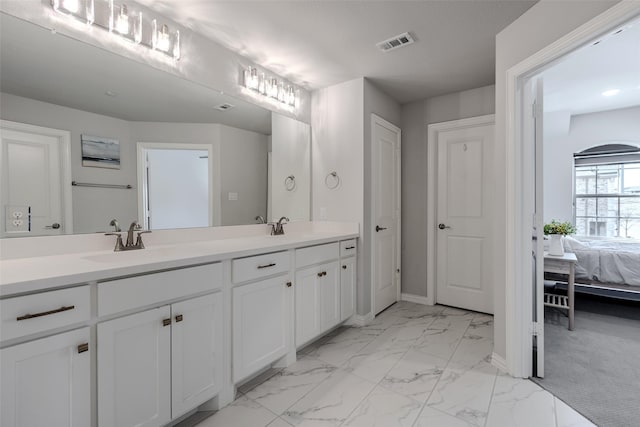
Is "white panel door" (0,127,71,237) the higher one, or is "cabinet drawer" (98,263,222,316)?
"white panel door" (0,127,71,237)

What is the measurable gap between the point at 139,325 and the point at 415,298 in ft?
9.91

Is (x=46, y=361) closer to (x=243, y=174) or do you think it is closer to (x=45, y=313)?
(x=45, y=313)

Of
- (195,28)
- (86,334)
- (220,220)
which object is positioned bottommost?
(86,334)

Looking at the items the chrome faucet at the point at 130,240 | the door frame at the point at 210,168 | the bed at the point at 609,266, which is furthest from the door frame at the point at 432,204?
the chrome faucet at the point at 130,240

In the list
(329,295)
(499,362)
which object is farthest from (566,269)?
(329,295)

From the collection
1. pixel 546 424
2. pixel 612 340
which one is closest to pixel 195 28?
pixel 546 424

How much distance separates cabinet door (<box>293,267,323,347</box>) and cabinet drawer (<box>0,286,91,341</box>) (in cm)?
126

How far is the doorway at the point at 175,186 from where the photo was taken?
1.93m

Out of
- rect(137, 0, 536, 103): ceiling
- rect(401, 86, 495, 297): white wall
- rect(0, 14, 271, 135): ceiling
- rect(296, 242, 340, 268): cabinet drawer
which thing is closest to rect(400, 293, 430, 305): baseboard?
rect(401, 86, 495, 297): white wall

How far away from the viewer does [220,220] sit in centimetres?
233

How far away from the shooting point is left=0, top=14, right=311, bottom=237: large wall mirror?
56.8 inches

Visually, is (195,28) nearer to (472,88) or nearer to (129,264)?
(129,264)

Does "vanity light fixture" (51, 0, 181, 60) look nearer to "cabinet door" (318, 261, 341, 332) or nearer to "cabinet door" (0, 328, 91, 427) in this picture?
"cabinet door" (0, 328, 91, 427)

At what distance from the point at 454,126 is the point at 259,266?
267 centimetres
